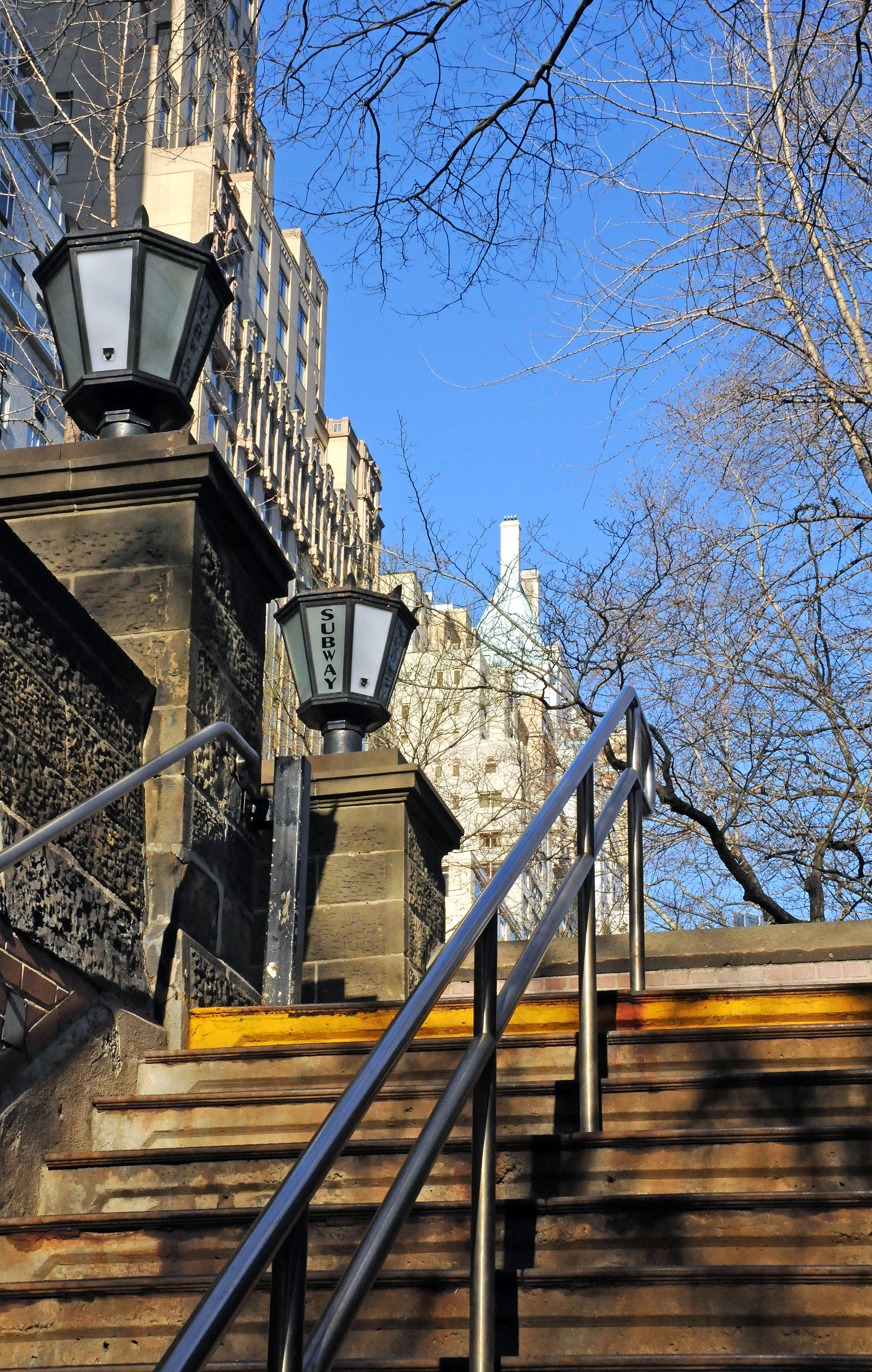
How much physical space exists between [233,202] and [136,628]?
38.8 metres

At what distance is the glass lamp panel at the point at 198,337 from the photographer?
5543 millimetres

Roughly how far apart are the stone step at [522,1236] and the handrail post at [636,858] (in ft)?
4.64

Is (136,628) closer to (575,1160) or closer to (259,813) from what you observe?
(259,813)

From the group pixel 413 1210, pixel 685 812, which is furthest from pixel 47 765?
pixel 685 812

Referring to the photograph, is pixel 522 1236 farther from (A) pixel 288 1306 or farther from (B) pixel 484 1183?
(A) pixel 288 1306

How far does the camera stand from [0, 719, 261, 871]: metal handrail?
3289 millimetres

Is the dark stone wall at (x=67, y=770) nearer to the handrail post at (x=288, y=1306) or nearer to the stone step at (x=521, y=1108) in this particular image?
the stone step at (x=521, y=1108)

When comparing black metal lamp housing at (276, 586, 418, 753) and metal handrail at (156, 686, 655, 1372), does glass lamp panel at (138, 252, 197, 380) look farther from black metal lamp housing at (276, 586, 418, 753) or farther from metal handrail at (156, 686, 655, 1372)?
metal handrail at (156, 686, 655, 1372)

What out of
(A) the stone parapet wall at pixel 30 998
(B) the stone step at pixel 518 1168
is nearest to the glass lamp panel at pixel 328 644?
(A) the stone parapet wall at pixel 30 998

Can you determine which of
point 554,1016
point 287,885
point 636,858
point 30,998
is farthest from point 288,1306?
point 287,885

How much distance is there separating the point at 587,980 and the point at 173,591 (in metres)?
2.12

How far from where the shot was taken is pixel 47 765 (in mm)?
3971

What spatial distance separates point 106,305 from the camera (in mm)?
5473

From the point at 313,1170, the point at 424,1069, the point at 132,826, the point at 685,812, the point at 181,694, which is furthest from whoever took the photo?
the point at 685,812
